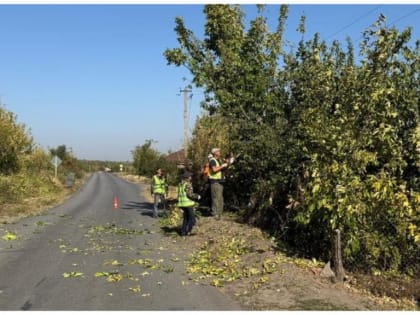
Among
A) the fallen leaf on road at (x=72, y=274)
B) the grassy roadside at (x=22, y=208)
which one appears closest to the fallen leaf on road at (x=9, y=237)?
the grassy roadside at (x=22, y=208)

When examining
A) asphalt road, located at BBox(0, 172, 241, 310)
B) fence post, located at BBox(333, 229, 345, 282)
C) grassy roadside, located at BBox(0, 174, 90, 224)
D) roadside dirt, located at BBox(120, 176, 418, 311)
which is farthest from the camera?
grassy roadside, located at BBox(0, 174, 90, 224)

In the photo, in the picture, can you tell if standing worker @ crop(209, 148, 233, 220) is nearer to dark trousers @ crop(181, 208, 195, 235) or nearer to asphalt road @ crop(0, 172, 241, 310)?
dark trousers @ crop(181, 208, 195, 235)

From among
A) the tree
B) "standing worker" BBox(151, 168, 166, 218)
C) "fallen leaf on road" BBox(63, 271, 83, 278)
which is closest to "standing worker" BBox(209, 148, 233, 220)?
"standing worker" BBox(151, 168, 166, 218)

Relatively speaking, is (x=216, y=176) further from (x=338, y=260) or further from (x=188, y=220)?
(x=338, y=260)

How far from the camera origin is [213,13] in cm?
1653

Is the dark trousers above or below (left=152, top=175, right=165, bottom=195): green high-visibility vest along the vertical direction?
below

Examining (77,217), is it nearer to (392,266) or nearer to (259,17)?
(259,17)

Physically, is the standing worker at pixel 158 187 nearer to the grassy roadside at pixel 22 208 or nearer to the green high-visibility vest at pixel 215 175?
the green high-visibility vest at pixel 215 175

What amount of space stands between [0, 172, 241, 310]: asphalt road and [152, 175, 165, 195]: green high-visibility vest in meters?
2.98

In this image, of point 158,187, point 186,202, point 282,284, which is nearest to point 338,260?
point 282,284

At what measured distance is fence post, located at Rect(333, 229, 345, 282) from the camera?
782 cm

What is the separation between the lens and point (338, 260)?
25.9 feet

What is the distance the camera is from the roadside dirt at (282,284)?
6.73 meters

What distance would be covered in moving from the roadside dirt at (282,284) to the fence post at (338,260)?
136 millimetres
